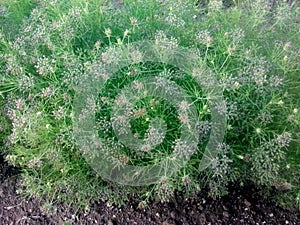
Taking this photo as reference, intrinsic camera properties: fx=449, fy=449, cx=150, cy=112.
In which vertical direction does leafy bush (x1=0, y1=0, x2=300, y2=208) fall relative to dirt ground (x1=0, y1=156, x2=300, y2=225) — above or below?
above

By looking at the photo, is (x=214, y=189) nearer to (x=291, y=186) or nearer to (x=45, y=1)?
(x=291, y=186)

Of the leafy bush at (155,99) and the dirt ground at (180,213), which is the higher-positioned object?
the leafy bush at (155,99)

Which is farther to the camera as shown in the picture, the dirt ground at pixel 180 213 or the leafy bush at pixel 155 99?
the dirt ground at pixel 180 213

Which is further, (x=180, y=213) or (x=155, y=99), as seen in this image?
(x=180, y=213)

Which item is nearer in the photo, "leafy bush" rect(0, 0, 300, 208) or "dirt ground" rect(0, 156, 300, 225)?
"leafy bush" rect(0, 0, 300, 208)
